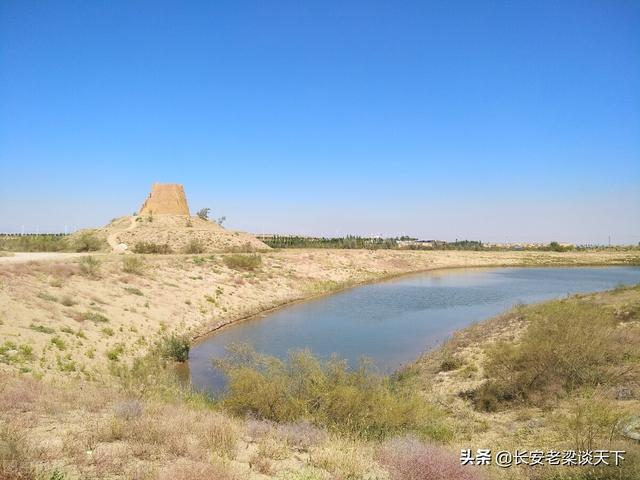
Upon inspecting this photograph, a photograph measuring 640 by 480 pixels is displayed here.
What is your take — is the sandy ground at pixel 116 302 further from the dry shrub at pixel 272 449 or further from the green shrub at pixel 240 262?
the dry shrub at pixel 272 449

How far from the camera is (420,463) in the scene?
5.41 metres

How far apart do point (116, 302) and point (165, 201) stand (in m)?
50.9

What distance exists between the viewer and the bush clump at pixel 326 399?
7.77 metres

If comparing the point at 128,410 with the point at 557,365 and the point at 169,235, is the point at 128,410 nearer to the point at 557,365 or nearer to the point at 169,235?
the point at 557,365

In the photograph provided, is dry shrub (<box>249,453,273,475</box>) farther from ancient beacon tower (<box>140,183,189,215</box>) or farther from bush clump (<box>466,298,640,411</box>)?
ancient beacon tower (<box>140,183,189,215</box>)

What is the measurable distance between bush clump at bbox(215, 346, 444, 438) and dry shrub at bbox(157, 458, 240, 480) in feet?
8.99

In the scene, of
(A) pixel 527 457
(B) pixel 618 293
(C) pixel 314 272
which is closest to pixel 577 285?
(B) pixel 618 293

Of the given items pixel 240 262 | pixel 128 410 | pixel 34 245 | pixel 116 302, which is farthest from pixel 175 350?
pixel 34 245

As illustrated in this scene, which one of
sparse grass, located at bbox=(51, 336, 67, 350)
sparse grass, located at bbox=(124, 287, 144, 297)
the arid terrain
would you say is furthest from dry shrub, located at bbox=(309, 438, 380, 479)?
sparse grass, located at bbox=(124, 287, 144, 297)

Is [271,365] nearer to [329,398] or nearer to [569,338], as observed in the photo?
[329,398]

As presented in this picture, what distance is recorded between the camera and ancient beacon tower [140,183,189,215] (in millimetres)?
66500

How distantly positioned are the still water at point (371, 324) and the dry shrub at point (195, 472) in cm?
851

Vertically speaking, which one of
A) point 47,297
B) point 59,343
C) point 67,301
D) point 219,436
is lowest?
point 59,343

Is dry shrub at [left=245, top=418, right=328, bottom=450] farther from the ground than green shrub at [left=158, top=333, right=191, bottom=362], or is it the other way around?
dry shrub at [left=245, top=418, right=328, bottom=450]
